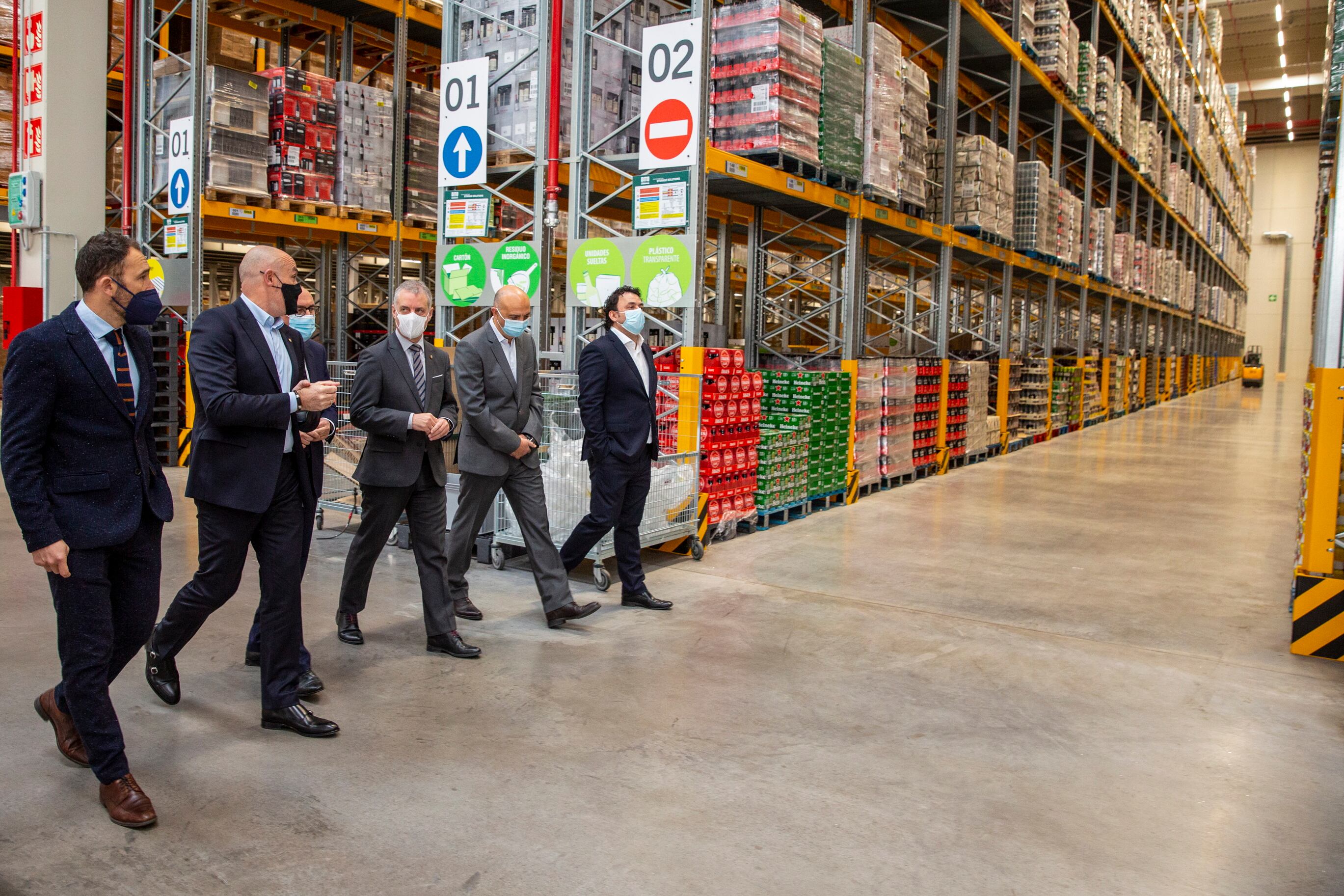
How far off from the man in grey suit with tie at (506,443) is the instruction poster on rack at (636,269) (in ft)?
6.66

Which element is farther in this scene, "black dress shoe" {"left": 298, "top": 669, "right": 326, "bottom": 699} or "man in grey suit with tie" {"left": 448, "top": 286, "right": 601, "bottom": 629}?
"man in grey suit with tie" {"left": 448, "top": 286, "right": 601, "bottom": 629}

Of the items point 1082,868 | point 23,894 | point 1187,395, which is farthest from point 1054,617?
point 1187,395

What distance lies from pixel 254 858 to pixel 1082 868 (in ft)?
8.04

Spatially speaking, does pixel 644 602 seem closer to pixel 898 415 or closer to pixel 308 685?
pixel 308 685

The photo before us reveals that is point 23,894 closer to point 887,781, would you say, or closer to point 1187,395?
point 887,781

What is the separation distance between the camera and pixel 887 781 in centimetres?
362

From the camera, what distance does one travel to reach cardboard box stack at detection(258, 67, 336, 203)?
35.0 feet

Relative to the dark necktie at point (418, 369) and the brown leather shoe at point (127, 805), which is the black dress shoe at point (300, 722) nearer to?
the brown leather shoe at point (127, 805)

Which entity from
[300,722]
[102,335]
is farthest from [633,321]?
[102,335]

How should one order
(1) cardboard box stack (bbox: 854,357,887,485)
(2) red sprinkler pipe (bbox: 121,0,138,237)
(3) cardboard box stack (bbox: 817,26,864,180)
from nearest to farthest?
(3) cardboard box stack (bbox: 817,26,864,180)
(1) cardboard box stack (bbox: 854,357,887,485)
(2) red sprinkler pipe (bbox: 121,0,138,237)

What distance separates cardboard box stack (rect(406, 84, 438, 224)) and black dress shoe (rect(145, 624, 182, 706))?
853 centimetres

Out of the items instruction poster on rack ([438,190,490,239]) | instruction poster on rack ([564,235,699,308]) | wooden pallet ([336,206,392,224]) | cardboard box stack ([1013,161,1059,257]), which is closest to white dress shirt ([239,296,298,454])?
instruction poster on rack ([564,235,699,308])

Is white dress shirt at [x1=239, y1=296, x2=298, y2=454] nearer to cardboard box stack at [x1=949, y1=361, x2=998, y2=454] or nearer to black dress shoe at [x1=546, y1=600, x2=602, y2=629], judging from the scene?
black dress shoe at [x1=546, y1=600, x2=602, y2=629]

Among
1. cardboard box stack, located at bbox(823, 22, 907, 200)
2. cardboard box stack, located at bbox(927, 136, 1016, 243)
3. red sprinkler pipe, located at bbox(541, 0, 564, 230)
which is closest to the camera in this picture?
red sprinkler pipe, located at bbox(541, 0, 564, 230)
